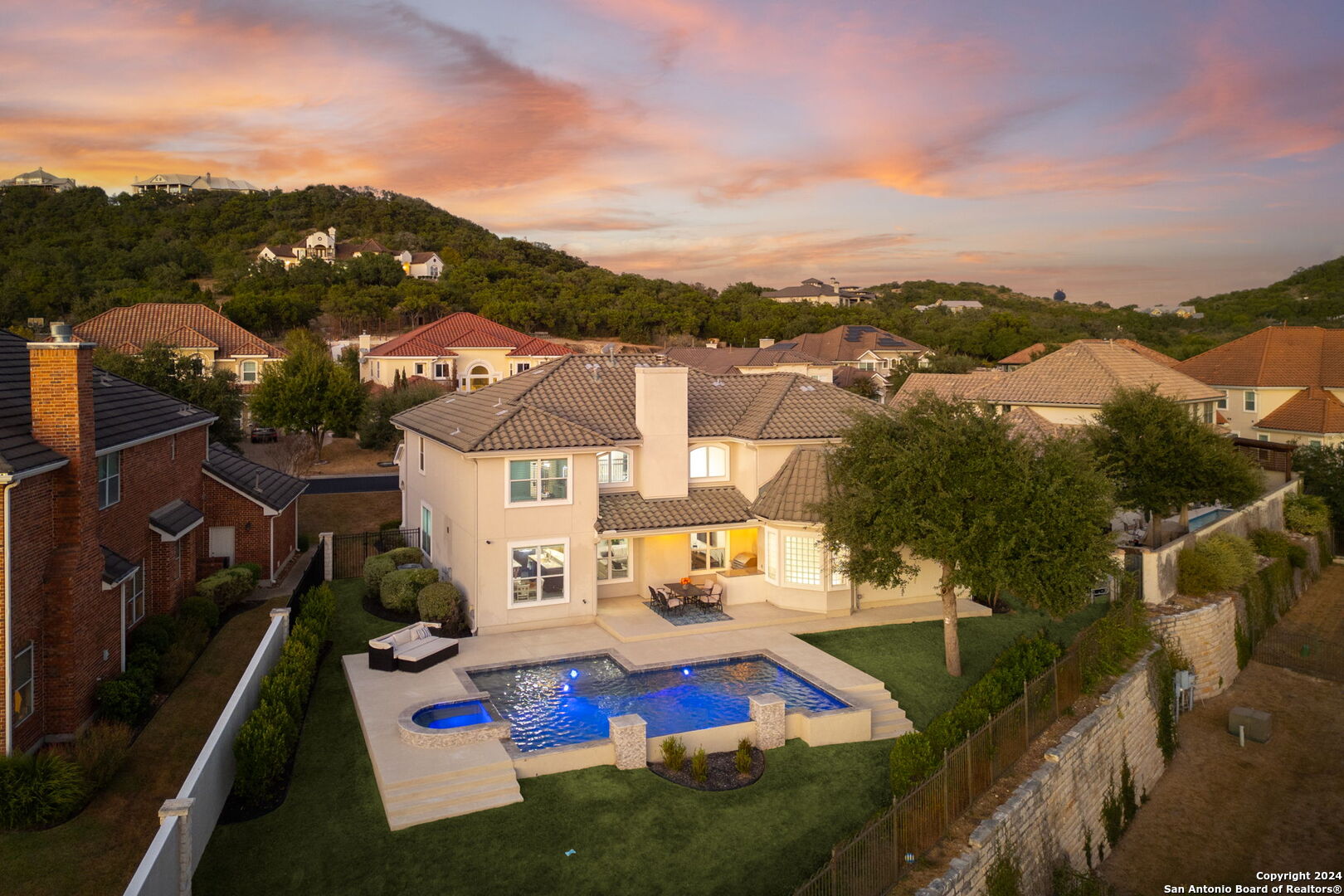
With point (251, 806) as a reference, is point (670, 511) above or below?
above

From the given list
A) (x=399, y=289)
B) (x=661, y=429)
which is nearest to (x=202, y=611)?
(x=661, y=429)

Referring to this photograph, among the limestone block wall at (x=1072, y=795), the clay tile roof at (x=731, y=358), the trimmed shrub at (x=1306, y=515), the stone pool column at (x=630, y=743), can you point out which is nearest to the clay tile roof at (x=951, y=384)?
the trimmed shrub at (x=1306, y=515)

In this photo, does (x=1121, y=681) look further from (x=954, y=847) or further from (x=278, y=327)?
(x=278, y=327)

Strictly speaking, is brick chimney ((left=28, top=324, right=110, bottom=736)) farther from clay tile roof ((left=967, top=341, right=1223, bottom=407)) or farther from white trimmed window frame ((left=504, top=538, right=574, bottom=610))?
clay tile roof ((left=967, top=341, right=1223, bottom=407))

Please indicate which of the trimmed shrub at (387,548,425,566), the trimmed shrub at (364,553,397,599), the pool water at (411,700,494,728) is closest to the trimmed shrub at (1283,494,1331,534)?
the trimmed shrub at (387,548,425,566)

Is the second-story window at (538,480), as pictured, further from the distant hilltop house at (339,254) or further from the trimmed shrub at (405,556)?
the distant hilltop house at (339,254)

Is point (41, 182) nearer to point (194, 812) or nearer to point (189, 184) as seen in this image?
point (189, 184)
